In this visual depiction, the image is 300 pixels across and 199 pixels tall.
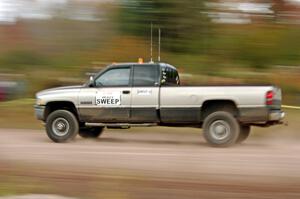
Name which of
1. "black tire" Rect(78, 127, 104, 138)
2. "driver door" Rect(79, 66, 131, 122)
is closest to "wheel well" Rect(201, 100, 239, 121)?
"driver door" Rect(79, 66, 131, 122)

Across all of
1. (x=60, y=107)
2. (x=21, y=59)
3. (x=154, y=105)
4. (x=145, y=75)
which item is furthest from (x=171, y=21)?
(x=154, y=105)

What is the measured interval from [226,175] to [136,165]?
1.75 m

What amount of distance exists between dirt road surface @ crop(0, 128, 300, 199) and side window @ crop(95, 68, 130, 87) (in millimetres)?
1376

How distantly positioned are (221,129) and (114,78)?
2.70 m

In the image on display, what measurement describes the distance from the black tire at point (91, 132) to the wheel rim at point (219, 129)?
309 cm

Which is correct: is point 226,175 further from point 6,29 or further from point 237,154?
point 6,29

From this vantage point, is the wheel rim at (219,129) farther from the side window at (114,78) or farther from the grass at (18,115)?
the grass at (18,115)

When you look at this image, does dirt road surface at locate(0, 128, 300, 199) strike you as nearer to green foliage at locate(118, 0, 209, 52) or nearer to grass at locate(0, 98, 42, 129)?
grass at locate(0, 98, 42, 129)

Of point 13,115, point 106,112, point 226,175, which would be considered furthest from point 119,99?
point 13,115

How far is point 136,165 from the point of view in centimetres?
1083

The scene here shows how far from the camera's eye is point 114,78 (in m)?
14.8

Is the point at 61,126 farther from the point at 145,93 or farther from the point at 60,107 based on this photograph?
the point at 145,93

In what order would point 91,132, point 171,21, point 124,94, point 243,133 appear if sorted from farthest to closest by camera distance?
point 171,21 < point 91,132 < point 243,133 < point 124,94

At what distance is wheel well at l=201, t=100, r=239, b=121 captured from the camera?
14047mm
